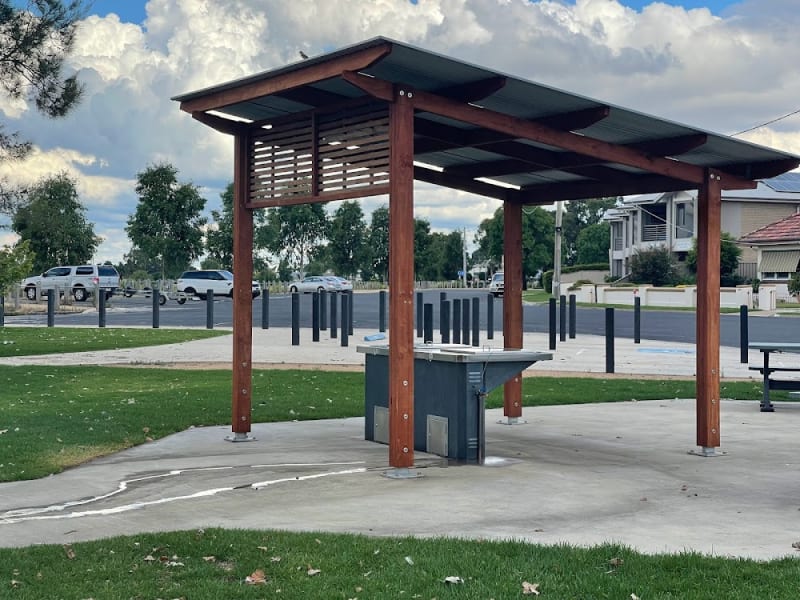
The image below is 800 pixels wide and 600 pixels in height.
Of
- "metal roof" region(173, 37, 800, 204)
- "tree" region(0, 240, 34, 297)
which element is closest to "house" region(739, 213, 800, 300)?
"tree" region(0, 240, 34, 297)

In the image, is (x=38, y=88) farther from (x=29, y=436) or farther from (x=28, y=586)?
(x=28, y=586)

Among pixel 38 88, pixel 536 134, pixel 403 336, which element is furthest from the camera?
pixel 38 88

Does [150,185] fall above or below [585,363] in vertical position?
above

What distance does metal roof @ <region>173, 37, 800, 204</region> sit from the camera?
349 inches

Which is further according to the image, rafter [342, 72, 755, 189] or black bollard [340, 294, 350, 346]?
black bollard [340, 294, 350, 346]

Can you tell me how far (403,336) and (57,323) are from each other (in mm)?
30422

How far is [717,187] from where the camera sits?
11.1 m

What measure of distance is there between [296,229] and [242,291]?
68026mm

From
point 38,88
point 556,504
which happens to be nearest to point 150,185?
point 38,88

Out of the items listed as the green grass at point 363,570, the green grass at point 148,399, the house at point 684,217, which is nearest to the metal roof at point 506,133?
the green grass at point 148,399

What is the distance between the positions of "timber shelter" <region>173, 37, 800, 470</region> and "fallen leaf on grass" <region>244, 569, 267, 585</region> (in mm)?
3220

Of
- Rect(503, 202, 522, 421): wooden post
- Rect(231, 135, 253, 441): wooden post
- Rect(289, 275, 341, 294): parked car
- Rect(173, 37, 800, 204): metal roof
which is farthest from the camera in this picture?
Rect(289, 275, 341, 294): parked car

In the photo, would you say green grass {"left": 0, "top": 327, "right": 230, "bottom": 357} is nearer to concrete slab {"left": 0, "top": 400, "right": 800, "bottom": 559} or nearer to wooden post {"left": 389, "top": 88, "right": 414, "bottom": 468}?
concrete slab {"left": 0, "top": 400, "right": 800, "bottom": 559}

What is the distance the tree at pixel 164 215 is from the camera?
63.4 metres
